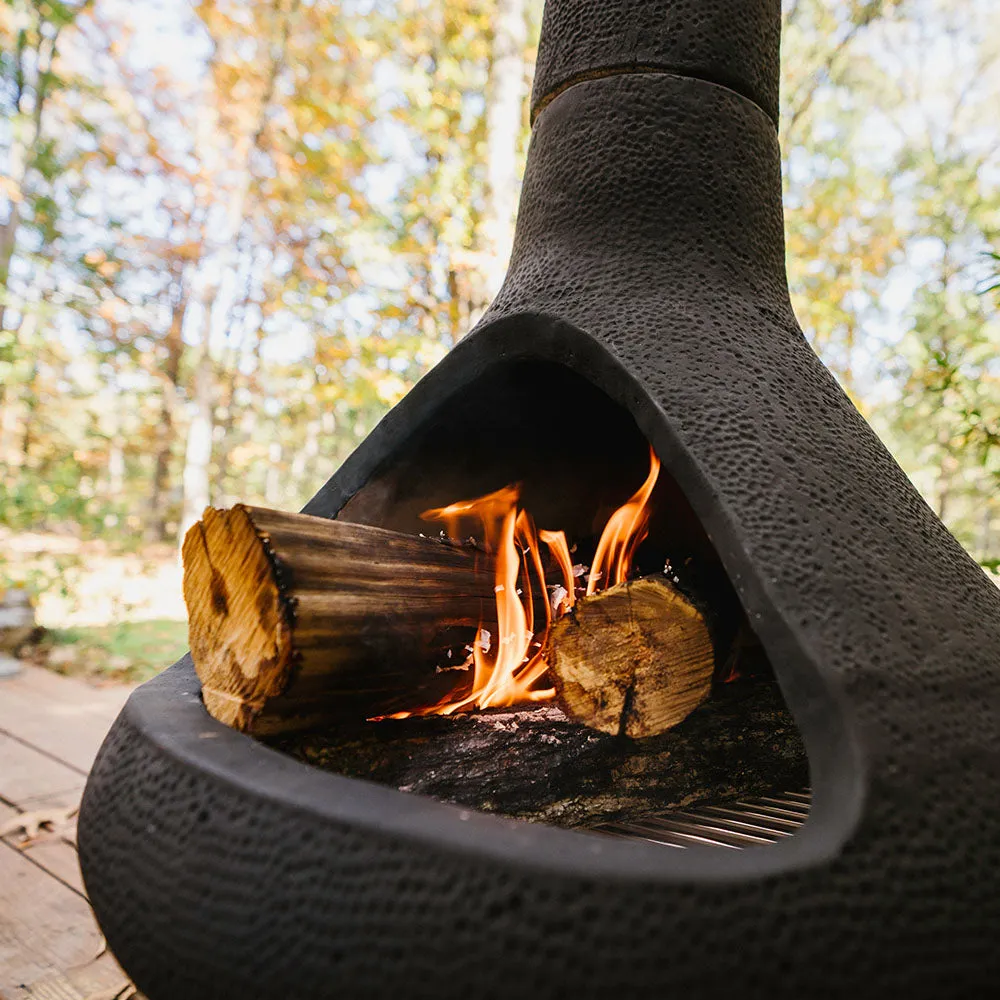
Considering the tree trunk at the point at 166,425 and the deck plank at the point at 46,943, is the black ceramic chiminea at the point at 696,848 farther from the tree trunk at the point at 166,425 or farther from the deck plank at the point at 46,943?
the tree trunk at the point at 166,425

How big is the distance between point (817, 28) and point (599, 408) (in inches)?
291

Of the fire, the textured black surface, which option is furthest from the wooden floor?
the textured black surface

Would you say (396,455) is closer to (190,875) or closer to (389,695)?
(389,695)

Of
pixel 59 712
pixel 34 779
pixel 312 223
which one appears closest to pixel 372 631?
pixel 34 779

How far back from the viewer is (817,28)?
→ 6969 millimetres

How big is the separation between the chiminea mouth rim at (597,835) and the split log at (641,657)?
0.35 m

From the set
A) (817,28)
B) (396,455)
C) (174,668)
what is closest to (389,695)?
(174,668)

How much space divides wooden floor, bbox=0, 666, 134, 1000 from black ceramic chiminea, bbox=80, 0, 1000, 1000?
618 millimetres

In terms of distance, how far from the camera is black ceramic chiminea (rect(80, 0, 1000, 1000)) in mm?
740

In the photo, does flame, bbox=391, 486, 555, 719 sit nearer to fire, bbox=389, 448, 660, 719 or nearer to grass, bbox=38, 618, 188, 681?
fire, bbox=389, 448, 660, 719

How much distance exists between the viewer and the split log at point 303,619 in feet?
3.53

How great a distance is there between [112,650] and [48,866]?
2.85 meters

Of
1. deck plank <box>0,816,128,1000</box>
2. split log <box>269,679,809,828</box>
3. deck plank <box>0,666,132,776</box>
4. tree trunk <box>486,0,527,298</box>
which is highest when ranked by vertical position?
tree trunk <box>486,0,527,298</box>

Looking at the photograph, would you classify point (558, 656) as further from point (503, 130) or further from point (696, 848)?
point (503, 130)
